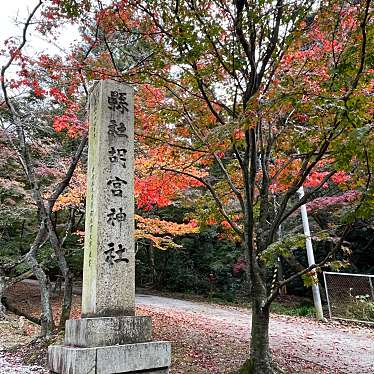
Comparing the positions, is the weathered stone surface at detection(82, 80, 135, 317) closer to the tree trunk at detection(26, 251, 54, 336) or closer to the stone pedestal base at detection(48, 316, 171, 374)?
the stone pedestal base at detection(48, 316, 171, 374)

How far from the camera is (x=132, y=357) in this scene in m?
3.80

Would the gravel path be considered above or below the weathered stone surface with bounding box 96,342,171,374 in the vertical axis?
below

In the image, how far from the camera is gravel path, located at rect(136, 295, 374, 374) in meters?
8.54

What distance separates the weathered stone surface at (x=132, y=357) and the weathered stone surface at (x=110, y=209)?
40 cm

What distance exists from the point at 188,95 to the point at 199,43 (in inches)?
85.1

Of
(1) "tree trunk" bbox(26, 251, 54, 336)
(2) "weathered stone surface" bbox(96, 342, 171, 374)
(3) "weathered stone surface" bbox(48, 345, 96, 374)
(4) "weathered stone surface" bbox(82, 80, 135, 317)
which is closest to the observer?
(3) "weathered stone surface" bbox(48, 345, 96, 374)

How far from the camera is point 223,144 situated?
7.34m

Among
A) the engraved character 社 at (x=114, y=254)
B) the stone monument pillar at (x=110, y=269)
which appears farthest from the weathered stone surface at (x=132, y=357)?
the engraved character 社 at (x=114, y=254)

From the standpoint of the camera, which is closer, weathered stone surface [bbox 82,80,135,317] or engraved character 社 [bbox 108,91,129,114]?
weathered stone surface [bbox 82,80,135,317]

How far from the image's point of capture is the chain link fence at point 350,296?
1329 centimetres

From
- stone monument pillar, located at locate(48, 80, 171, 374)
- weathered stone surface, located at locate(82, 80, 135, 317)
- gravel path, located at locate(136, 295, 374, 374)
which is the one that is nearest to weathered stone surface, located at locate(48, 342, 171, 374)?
stone monument pillar, located at locate(48, 80, 171, 374)

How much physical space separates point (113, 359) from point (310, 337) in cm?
900

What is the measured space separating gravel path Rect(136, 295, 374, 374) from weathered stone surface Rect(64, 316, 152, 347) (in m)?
5.30

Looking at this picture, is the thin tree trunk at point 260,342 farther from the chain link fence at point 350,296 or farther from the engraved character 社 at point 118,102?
the chain link fence at point 350,296
